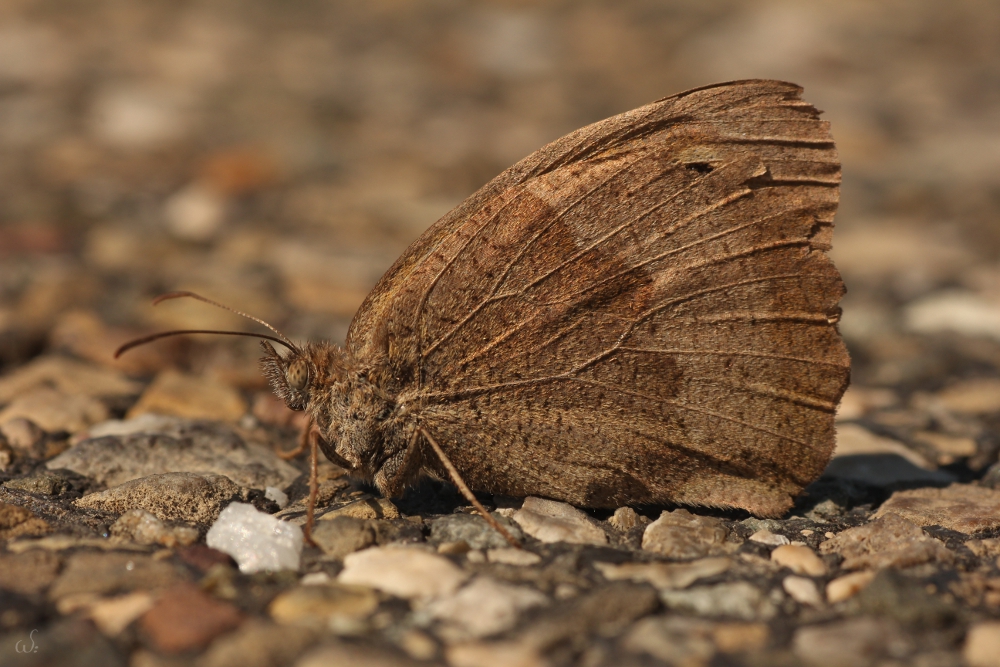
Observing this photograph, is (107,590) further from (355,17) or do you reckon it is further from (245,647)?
(355,17)

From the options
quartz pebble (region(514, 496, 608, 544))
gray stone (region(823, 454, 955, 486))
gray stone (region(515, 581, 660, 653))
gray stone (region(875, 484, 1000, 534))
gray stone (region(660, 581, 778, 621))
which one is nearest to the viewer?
gray stone (region(515, 581, 660, 653))

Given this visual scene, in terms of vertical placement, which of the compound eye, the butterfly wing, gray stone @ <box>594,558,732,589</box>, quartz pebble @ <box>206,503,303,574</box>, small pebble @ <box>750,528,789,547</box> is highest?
the butterfly wing

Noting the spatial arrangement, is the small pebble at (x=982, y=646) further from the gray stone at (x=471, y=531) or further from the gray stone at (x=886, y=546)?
the gray stone at (x=471, y=531)

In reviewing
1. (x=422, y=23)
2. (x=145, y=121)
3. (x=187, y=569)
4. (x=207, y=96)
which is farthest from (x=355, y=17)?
(x=187, y=569)

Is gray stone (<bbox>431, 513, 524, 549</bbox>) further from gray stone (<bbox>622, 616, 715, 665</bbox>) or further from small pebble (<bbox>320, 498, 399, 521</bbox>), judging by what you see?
gray stone (<bbox>622, 616, 715, 665</bbox>)

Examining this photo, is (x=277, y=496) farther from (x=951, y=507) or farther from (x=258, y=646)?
(x=951, y=507)

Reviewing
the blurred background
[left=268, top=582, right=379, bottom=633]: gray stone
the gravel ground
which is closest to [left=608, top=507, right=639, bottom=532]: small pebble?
the gravel ground

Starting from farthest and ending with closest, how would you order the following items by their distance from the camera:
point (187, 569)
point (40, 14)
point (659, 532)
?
1. point (40, 14)
2. point (659, 532)
3. point (187, 569)

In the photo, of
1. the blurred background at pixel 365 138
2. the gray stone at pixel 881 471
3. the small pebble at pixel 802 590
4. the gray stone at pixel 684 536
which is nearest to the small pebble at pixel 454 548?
the gray stone at pixel 684 536
